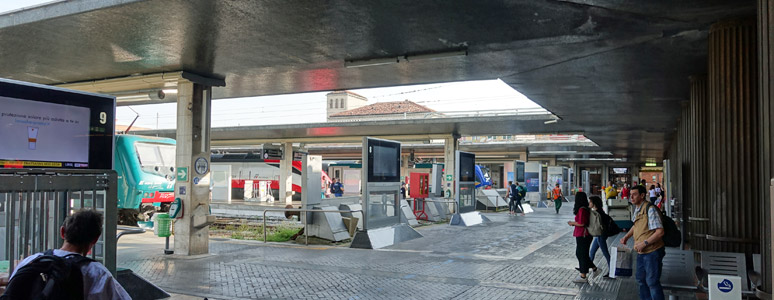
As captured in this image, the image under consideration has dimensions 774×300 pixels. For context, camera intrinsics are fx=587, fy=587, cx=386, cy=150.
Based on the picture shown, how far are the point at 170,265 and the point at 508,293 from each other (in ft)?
21.7

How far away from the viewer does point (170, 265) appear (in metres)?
11.5

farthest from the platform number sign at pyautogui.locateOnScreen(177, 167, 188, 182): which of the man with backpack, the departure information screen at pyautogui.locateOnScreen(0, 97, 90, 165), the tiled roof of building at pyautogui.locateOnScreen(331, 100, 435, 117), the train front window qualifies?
the tiled roof of building at pyautogui.locateOnScreen(331, 100, 435, 117)

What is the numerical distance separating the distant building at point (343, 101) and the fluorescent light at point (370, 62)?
110 m

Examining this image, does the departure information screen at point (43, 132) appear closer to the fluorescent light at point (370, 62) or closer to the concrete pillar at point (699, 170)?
the fluorescent light at point (370, 62)

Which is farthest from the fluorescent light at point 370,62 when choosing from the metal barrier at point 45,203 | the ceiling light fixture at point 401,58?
the metal barrier at point 45,203

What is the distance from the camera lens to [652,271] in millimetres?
7020

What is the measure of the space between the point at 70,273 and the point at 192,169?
10.2 meters

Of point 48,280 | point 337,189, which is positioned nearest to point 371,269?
point 48,280

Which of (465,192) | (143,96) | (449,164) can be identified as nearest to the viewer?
(143,96)

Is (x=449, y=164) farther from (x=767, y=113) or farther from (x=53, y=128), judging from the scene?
(x=53, y=128)

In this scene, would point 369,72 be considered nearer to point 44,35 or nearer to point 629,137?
point 44,35

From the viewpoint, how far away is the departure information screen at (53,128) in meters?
5.11

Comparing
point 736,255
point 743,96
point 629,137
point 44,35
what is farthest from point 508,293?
point 629,137

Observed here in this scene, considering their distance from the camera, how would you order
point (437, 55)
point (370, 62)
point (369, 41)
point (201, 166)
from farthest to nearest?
point (201, 166)
point (370, 62)
point (437, 55)
point (369, 41)
